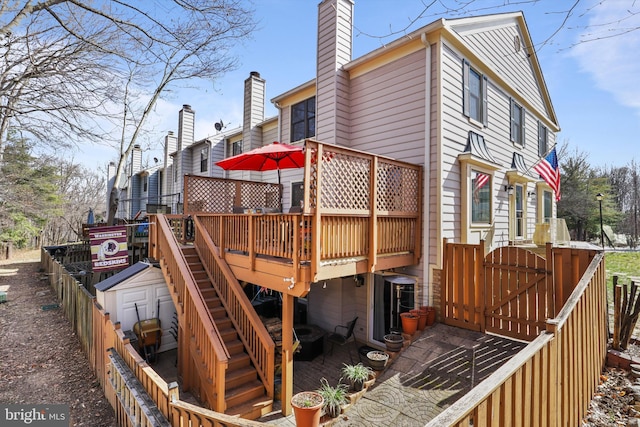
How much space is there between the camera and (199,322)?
19.1 feet

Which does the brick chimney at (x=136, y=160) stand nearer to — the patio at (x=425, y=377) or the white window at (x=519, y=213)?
the patio at (x=425, y=377)

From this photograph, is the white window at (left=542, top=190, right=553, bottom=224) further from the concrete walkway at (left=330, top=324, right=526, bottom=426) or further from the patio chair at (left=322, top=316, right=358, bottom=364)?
the patio chair at (left=322, top=316, right=358, bottom=364)

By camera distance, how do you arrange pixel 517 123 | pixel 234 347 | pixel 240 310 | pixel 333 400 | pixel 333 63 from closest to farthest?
pixel 333 400 < pixel 234 347 < pixel 240 310 < pixel 333 63 < pixel 517 123

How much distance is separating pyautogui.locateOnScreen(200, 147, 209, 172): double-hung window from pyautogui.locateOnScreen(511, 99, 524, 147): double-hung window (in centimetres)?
1296

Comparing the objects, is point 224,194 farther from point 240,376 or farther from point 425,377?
point 425,377

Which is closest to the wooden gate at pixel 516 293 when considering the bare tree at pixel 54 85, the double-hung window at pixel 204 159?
the bare tree at pixel 54 85

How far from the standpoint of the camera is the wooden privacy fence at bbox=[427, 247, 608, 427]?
5.99 ft

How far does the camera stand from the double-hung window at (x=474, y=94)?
25.4ft

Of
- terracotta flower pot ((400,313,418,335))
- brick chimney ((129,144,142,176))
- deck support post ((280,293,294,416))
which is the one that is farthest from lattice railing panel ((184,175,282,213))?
brick chimney ((129,144,142,176))

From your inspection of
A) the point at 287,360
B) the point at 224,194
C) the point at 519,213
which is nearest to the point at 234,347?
the point at 287,360

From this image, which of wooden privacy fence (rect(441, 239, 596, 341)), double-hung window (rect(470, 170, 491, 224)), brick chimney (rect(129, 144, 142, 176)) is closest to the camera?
wooden privacy fence (rect(441, 239, 596, 341))

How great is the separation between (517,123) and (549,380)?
10.3 metres

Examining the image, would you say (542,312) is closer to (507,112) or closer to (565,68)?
(565,68)

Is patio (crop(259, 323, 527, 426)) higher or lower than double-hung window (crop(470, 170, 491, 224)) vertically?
lower
